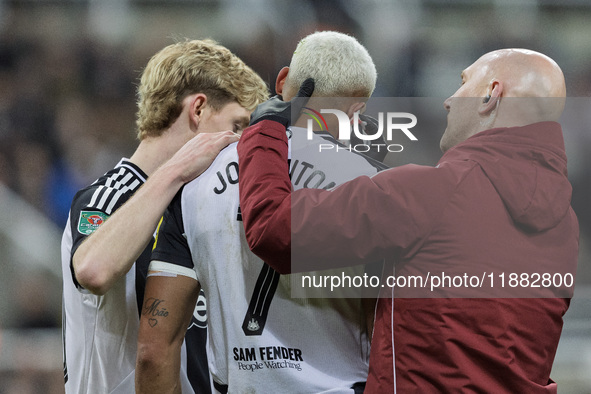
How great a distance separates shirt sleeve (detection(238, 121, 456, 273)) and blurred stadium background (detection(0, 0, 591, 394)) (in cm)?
325

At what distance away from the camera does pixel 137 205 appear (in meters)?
1.80

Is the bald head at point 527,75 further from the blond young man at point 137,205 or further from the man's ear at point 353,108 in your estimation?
the blond young man at point 137,205

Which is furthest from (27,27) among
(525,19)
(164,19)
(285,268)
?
(285,268)

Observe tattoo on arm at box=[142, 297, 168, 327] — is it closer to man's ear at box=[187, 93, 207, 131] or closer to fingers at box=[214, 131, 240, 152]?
fingers at box=[214, 131, 240, 152]

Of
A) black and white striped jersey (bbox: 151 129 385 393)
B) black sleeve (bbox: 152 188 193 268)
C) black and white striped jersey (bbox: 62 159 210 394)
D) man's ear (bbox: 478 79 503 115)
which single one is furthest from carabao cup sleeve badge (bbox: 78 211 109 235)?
man's ear (bbox: 478 79 503 115)

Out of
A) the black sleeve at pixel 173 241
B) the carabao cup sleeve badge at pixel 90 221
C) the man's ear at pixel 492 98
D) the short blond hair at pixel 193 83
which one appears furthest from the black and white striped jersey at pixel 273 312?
the short blond hair at pixel 193 83

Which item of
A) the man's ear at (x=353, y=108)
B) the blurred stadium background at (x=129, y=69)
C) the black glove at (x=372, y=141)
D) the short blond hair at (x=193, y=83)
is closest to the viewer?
the man's ear at (x=353, y=108)

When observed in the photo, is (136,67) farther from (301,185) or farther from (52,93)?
(301,185)

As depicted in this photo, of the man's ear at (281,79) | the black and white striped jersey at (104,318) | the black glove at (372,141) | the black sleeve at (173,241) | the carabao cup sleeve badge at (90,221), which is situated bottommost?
the black and white striped jersey at (104,318)

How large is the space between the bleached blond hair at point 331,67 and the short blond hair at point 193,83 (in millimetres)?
494

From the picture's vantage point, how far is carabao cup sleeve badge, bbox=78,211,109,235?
197 cm

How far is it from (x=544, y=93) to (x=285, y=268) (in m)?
0.76

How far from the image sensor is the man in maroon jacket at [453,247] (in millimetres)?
→ 1432

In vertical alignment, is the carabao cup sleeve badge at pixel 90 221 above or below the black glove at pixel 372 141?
below
